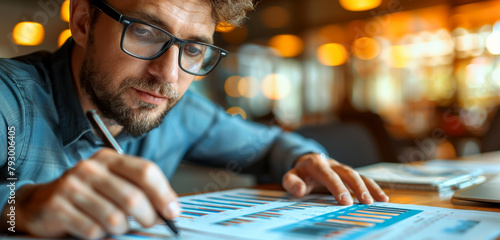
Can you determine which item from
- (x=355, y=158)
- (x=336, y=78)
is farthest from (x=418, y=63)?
(x=355, y=158)

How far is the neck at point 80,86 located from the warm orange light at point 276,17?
5763 millimetres

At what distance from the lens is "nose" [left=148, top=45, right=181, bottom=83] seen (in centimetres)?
77

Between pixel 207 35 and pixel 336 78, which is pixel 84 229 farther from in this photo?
pixel 336 78

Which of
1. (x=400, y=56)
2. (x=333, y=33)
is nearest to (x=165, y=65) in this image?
(x=400, y=56)

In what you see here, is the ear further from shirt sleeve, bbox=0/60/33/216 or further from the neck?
shirt sleeve, bbox=0/60/33/216

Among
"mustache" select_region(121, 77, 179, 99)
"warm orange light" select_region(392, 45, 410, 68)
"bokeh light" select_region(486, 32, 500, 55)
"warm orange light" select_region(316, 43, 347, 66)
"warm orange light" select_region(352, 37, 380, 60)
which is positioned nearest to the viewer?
"mustache" select_region(121, 77, 179, 99)

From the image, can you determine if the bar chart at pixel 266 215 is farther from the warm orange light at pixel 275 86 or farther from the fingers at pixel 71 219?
the warm orange light at pixel 275 86

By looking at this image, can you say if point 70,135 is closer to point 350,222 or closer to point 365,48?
point 350,222

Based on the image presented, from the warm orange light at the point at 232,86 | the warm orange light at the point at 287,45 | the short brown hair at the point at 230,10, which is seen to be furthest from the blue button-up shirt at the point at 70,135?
the warm orange light at the point at 232,86

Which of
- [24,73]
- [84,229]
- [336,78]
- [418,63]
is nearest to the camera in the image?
[84,229]

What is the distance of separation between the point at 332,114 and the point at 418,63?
1681 millimetres

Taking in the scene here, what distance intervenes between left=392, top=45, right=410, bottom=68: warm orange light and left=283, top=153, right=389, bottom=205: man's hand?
540 centimetres

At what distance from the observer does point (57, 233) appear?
16.3 inches

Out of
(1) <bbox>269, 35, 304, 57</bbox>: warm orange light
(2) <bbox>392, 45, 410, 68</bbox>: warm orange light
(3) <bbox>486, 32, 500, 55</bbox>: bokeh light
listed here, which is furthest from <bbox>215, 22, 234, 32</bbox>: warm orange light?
(1) <bbox>269, 35, 304, 57</bbox>: warm orange light
